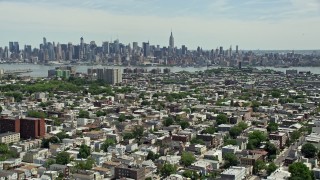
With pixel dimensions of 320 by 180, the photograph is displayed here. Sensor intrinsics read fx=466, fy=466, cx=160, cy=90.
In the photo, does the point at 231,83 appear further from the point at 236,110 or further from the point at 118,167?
the point at 118,167

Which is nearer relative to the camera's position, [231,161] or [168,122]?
[231,161]

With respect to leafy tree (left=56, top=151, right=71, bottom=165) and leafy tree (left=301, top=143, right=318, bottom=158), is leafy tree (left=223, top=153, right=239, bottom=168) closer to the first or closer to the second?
leafy tree (left=301, top=143, right=318, bottom=158)

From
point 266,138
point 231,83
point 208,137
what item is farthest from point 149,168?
point 231,83

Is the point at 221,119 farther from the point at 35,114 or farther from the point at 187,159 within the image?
the point at 35,114

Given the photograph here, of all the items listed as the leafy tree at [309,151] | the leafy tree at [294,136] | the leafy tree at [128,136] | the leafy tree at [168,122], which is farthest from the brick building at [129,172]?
the leafy tree at [168,122]

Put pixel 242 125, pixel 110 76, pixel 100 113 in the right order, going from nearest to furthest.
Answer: pixel 242 125, pixel 100 113, pixel 110 76

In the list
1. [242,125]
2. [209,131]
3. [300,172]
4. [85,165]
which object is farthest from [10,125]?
[300,172]
